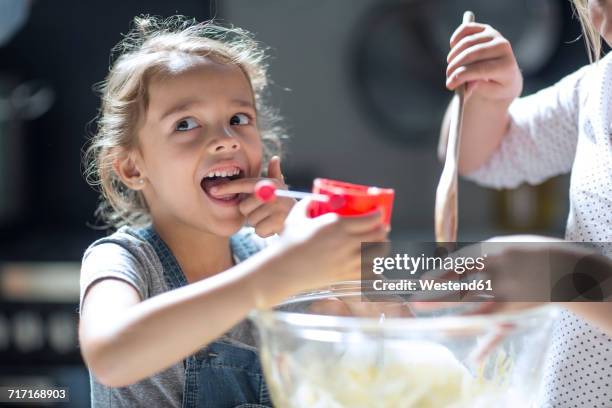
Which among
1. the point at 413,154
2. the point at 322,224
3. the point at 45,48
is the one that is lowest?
the point at 322,224

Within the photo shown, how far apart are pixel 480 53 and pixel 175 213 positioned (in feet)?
1.09

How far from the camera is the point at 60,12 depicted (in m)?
2.05

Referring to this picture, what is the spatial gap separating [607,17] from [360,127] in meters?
1.47

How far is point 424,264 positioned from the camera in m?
0.67

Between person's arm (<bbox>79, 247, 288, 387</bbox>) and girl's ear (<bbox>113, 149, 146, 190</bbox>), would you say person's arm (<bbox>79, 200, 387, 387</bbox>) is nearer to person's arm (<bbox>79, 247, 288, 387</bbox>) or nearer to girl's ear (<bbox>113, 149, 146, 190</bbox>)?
person's arm (<bbox>79, 247, 288, 387</bbox>)

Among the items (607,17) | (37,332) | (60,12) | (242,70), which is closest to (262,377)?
(242,70)

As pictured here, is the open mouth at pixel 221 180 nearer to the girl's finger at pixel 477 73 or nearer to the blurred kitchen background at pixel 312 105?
the girl's finger at pixel 477 73

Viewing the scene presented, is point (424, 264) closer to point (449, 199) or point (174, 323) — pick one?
point (449, 199)

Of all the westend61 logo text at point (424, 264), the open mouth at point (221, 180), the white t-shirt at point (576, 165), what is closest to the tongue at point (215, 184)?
the open mouth at point (221, 180)

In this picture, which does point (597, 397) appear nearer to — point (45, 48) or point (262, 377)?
point (262, 377)

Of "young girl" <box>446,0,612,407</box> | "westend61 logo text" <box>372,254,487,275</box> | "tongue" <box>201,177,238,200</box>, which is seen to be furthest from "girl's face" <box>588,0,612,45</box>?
"tongue" <box>201,177,238,200</box>

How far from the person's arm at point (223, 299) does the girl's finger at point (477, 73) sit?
23 centimetres

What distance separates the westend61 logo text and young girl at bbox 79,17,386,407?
107 mm

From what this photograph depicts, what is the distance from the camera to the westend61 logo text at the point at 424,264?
58 centimetres
